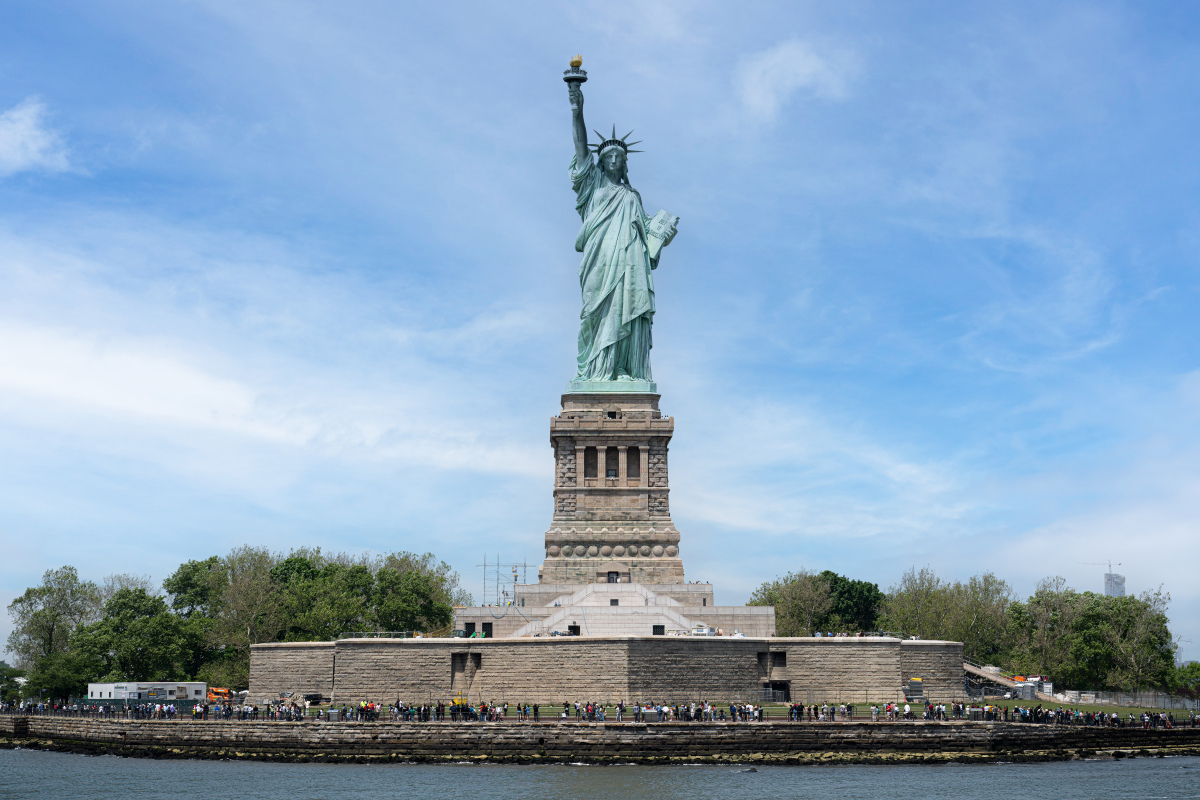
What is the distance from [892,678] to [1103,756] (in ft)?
26.3

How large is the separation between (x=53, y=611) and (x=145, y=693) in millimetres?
17411

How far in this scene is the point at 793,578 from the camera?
79.6 m

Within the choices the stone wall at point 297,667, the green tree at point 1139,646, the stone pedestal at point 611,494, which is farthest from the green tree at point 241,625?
the green tree at point 1139,646

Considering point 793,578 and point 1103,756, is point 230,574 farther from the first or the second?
point 1103,756

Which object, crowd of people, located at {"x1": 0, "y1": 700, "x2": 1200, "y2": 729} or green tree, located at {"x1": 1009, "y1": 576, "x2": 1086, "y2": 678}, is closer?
crowd of people, located at {"x1": 0, "y1": 700, "x2": 1200, "y2": 729}

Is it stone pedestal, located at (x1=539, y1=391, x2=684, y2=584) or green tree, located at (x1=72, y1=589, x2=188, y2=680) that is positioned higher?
stone pedestal, located at (x1=539, y1=391, x2=684, y2=584)

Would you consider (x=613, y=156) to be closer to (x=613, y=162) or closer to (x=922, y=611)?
(x=613, y=162)

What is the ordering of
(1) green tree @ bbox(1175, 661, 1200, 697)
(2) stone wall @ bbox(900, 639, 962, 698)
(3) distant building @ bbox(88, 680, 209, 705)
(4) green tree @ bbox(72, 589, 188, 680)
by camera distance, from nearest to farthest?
(2) stone wall @ bbox(900, 639, 962, 698)
(3) distant building @ bbox(88, 680, 209, 705)
(4) green tree @ bbox(72, 589, 188, 680)
(1) green tree @ bbox(1175, 661, 1200, 697)

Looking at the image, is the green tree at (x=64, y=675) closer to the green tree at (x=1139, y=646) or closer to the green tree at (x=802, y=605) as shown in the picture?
the green tree at (x=802, y=605)

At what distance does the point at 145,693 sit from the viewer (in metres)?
54.3

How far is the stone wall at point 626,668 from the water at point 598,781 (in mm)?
5266

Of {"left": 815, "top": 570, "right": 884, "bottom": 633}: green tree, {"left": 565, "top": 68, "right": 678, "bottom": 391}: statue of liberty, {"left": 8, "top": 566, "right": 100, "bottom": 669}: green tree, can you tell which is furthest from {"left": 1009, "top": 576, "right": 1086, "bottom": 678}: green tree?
{"left": 8, "top": 566, "right": 100, "bottom": 669}: green tree

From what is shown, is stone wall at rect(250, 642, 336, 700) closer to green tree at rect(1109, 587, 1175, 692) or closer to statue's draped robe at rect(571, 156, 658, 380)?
statue's draped robe at rect(571, 156, 658, 380)

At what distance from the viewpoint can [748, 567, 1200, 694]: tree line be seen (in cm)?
6300
